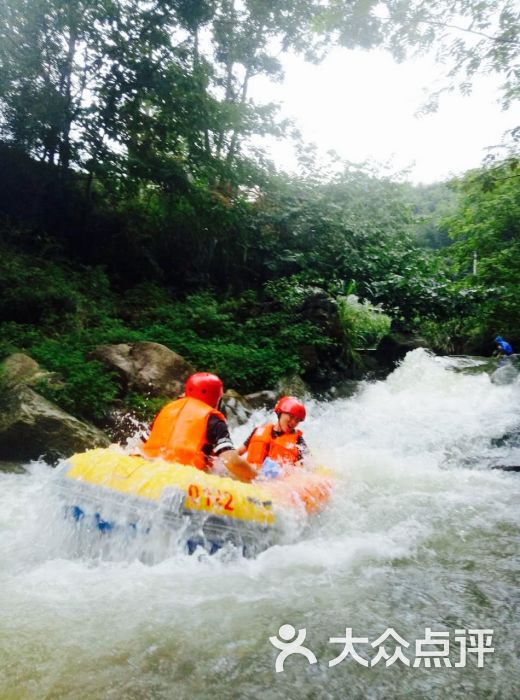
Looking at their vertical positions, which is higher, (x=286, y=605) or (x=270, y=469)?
(x=270, y=469)

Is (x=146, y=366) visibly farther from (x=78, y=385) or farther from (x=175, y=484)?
(x=175, y=484)

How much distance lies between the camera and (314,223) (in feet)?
42.9

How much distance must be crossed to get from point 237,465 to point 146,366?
395cm

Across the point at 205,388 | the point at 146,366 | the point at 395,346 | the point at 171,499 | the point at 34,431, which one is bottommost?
the point at 34,431

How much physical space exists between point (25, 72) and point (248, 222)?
5.63 metres

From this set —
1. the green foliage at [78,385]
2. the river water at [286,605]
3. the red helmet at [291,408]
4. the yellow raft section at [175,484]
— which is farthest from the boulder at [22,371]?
the red helmet at [291,408]

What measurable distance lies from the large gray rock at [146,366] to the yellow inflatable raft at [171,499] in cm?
335

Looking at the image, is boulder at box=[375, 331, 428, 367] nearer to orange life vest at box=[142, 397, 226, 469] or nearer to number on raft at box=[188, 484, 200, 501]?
orange life vest at box=[142, 397, 226, 469]

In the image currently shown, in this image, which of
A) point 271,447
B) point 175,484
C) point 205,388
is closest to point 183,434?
point 205,388

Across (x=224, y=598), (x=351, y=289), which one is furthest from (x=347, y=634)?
(x=351, y=289)

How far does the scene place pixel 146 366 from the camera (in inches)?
301

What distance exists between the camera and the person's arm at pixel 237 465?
3972mm

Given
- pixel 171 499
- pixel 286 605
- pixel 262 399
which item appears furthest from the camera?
pixel 262 399

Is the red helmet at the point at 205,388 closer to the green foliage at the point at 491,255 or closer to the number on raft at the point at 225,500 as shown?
the number on raft at the point at 225,500
